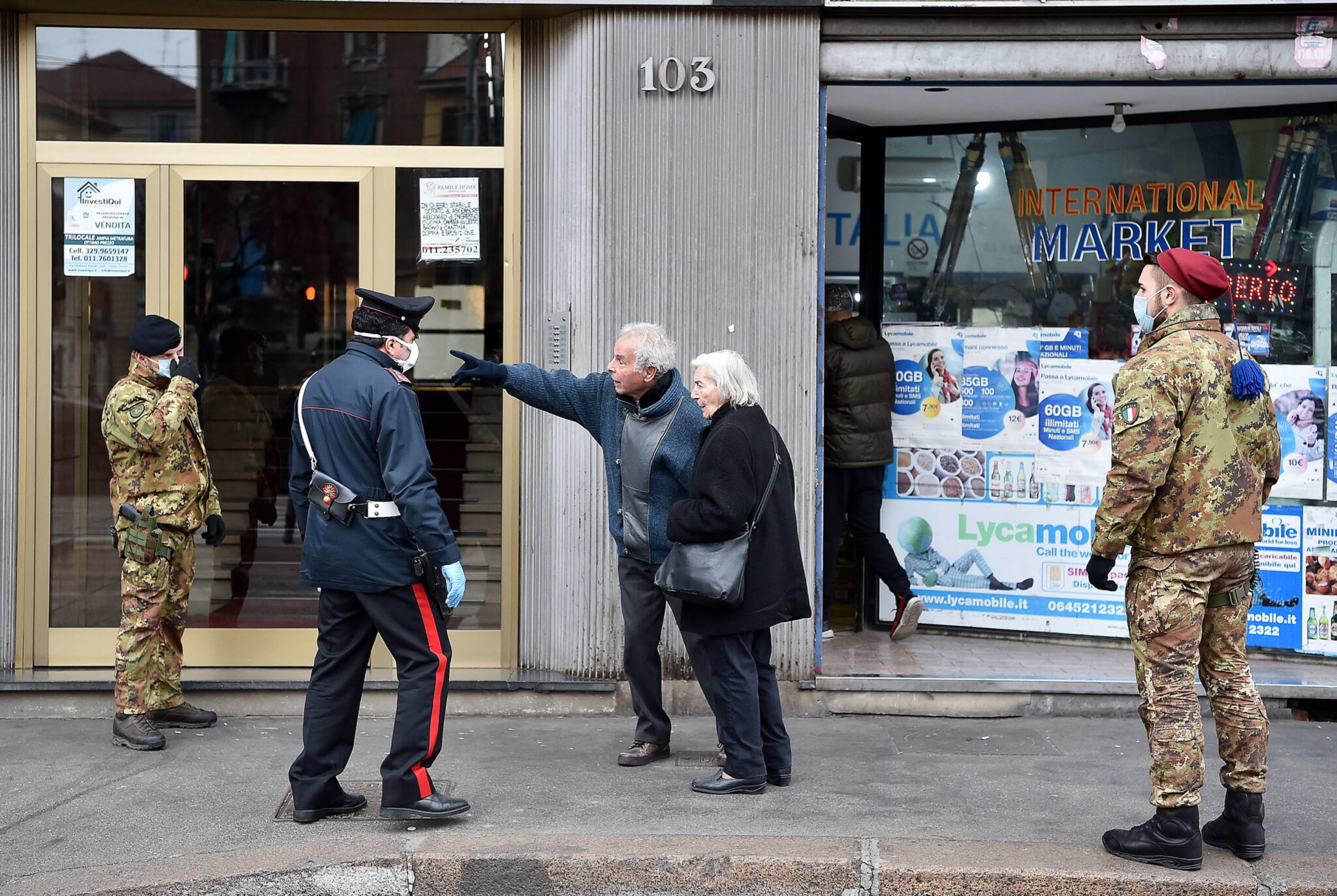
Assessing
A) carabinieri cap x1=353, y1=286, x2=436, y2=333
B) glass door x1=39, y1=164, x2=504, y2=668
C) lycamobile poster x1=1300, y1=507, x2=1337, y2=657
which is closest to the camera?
carabinieri cap x1=353, y1=286, x2=436, y2=333

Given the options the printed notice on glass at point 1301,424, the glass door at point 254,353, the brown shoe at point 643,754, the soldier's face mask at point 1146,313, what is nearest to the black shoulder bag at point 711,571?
the brown shoe at point 643,754

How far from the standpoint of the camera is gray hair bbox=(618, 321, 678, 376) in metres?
5.28

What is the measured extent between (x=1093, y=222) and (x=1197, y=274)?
3.29m

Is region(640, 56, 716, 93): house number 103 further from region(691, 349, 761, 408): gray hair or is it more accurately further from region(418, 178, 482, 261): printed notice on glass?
region(691, 349, 761, 408): gray hair

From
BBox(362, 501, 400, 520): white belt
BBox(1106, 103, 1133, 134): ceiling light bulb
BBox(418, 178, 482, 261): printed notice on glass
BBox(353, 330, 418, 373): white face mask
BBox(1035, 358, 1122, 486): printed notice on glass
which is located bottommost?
BBox(362, 501, 400, 520): white belt

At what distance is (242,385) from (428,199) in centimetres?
133

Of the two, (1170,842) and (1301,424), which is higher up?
(1301,424)

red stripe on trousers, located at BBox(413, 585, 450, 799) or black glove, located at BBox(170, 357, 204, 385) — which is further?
black glove, located at BBox(170, 357, 204, 385)

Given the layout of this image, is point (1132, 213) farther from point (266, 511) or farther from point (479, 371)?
point (266, 511)

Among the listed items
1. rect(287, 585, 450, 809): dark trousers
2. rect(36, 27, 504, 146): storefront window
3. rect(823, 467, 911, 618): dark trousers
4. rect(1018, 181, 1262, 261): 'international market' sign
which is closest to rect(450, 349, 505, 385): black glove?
rect(287, 585, 450, 809): dark trousers

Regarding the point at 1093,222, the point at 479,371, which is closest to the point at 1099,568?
the point at 479,371

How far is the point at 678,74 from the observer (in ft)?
20.9

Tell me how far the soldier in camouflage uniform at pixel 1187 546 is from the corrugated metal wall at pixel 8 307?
5111 mm

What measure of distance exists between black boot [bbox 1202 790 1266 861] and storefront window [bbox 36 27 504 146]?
4487 millimetres
